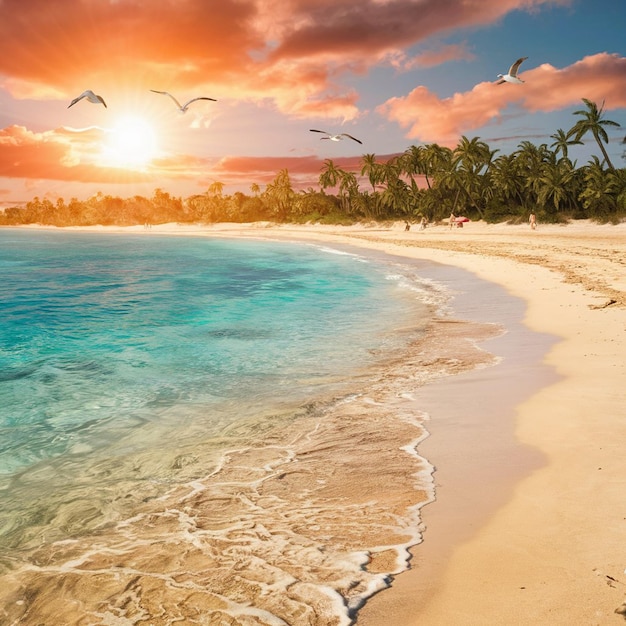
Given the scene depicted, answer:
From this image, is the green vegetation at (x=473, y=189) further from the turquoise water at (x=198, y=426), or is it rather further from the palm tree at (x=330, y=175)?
the turquoise water at (x=198, y=426)

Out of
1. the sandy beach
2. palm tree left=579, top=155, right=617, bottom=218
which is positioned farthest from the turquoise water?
palm tree left=579, top=155, right=617, bottom=218

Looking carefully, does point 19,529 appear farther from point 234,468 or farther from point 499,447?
point 499,447

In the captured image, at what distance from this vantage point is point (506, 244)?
4247 cm

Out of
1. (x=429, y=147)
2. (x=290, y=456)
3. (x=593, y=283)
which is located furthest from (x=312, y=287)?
(x=429, y=147)

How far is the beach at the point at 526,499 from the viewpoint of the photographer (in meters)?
3.34

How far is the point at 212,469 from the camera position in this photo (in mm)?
6520

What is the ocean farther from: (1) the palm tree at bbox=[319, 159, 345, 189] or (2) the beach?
(1) the palm tree at bbox=[319, 159, 345, 189]

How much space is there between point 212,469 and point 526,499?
3.61 metres

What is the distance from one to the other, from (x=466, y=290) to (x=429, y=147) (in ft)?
231

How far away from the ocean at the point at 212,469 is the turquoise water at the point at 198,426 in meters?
0.03

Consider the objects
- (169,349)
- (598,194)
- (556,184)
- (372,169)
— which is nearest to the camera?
(169,349)

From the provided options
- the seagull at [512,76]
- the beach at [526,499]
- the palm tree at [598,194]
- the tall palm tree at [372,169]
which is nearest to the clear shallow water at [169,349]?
the beach at [526,499]

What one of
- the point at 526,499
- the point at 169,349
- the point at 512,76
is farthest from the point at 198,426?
the point at 512,76

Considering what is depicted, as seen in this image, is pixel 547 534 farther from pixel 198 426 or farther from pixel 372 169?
pixel 372 169
